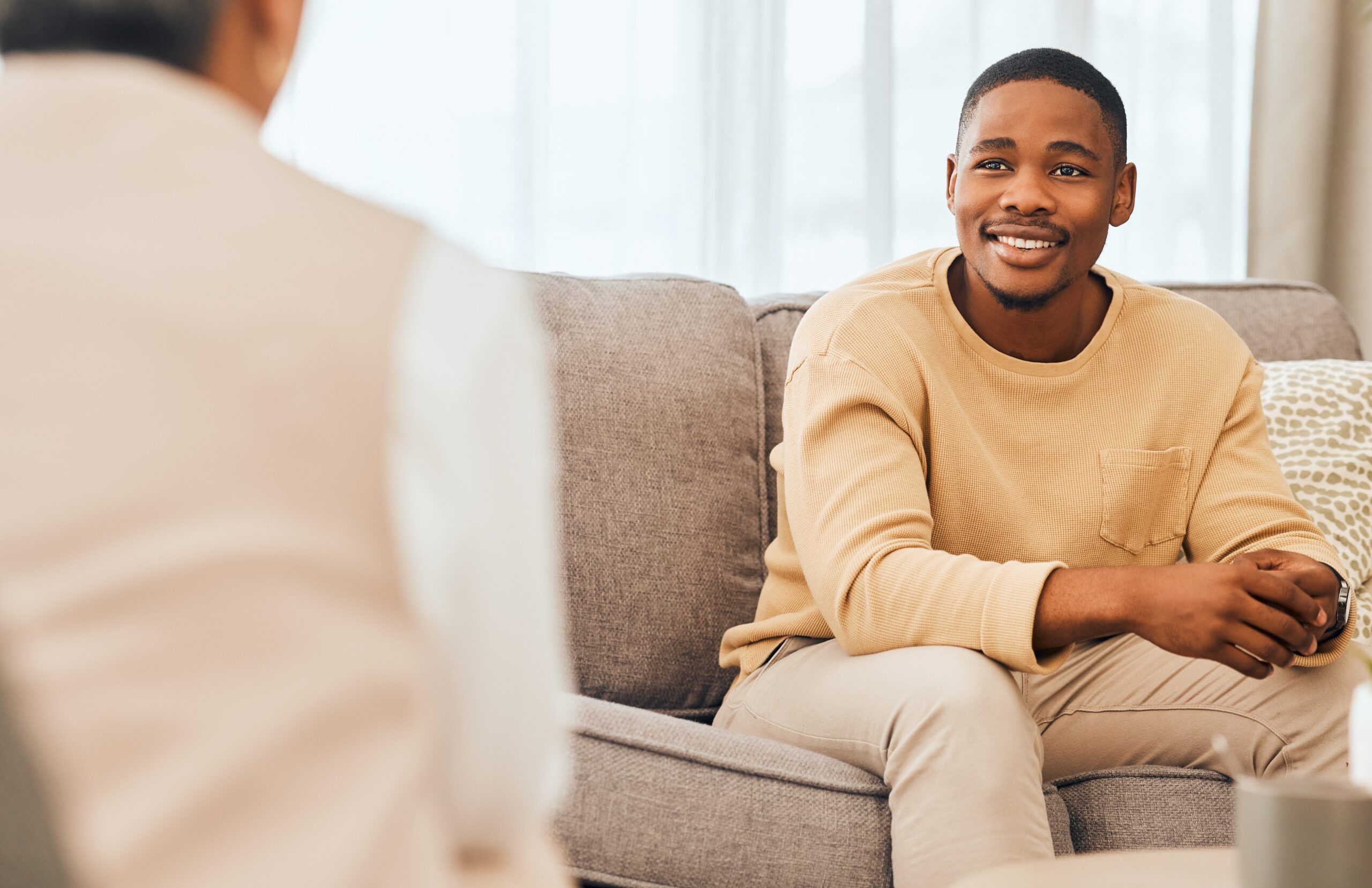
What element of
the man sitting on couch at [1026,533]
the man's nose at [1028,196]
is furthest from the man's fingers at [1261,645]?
the man's nose at [1028,196]

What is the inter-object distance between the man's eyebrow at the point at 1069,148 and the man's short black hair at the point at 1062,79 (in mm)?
58

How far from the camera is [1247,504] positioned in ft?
5.65

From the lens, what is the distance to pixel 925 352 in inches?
66.3

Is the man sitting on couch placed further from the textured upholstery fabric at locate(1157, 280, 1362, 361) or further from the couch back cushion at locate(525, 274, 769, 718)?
the textured upholstery fabric at locate(1157, 280, 1362, 361)

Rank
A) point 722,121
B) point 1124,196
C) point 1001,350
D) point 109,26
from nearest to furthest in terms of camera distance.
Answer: point 109,26 → point 1001,350 → point 1124,196 → point 722,121

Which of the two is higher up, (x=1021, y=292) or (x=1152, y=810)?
(x=1021, y=292)

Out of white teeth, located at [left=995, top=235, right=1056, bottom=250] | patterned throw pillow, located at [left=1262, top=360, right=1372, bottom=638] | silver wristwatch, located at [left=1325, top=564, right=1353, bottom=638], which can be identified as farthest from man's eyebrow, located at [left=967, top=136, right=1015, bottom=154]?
silver wristwatch, located at [left=1325, top=564, right=1353, bottom=638]

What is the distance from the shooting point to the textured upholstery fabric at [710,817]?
133cm

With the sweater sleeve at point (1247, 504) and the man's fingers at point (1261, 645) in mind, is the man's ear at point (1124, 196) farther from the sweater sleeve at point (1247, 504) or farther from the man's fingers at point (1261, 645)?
the man's fingers at point (1261, 645)

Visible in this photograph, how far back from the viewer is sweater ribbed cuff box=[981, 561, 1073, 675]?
1.40 metres

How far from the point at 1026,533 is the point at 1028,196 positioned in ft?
1.45

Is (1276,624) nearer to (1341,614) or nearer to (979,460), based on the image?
(1341,614)

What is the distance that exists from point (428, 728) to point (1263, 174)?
2.82m

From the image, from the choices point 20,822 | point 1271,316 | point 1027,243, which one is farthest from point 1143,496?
point 20,822
